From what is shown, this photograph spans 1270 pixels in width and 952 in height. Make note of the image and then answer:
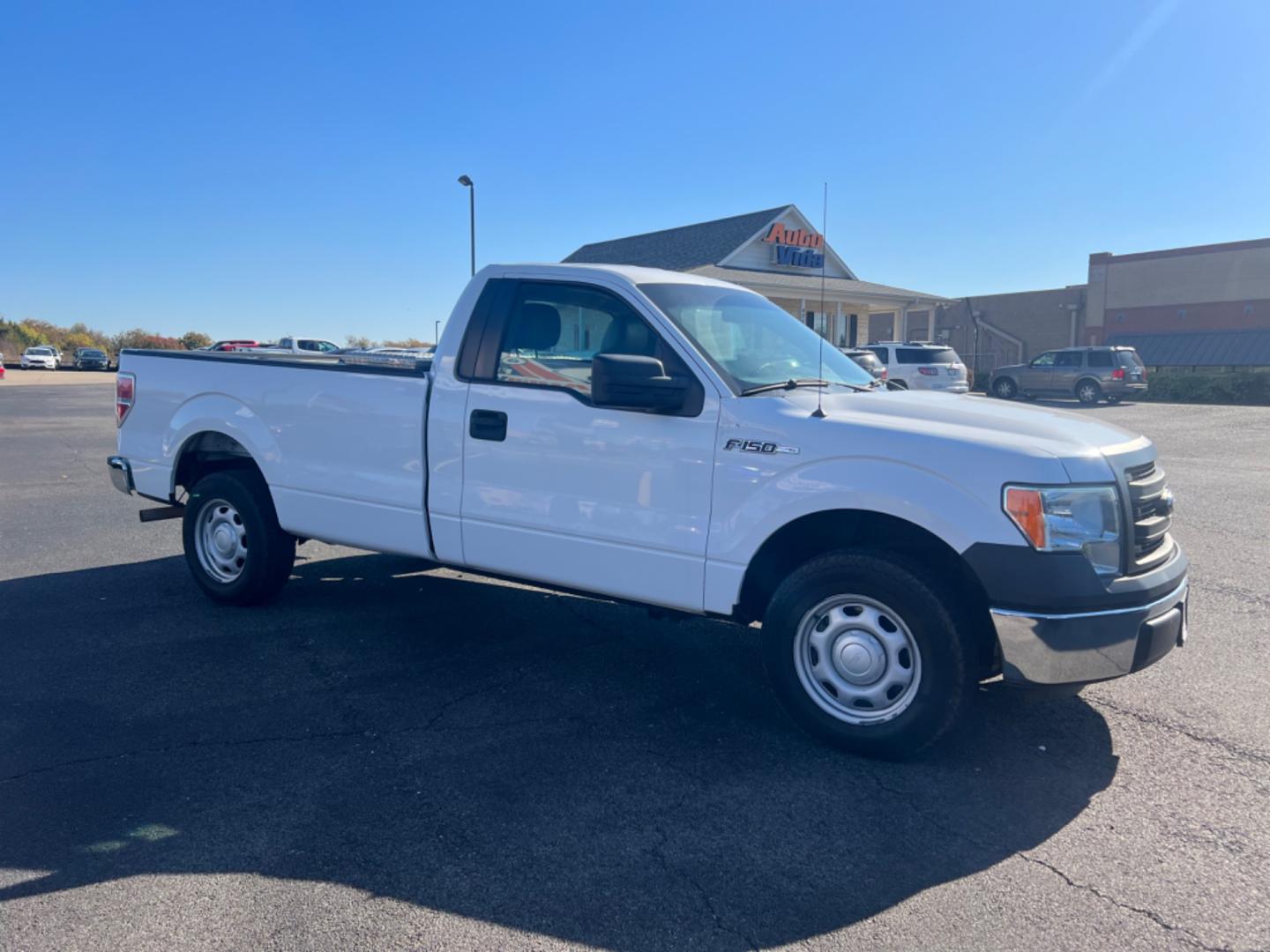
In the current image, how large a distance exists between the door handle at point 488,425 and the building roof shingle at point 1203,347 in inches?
1778

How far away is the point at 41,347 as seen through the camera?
2301 inches

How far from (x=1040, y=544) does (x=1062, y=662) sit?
46 cm

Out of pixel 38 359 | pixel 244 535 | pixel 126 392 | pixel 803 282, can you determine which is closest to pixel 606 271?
pixel 244 535

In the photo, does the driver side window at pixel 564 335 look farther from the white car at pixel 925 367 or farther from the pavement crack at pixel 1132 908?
the white car at pixel 925 367

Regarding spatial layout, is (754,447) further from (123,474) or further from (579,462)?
(123,474)

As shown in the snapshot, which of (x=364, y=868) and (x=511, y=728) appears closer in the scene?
(x=364, y=868)

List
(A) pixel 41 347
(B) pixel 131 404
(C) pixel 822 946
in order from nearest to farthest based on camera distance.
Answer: (C) pixel 822 946 < (B) pixel 131 404 < (A) pixel 41 347

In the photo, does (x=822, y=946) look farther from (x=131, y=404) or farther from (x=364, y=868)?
(x=131, y=404)

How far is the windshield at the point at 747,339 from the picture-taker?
4438mm

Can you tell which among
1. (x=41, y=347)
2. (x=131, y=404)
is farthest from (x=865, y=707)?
(x=41, y=347)

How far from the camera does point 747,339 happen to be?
472 centimetres

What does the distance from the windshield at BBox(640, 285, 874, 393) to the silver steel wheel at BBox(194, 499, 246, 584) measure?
319 cm

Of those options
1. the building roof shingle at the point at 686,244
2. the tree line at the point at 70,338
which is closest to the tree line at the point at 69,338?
the tree line at the point at 70,338

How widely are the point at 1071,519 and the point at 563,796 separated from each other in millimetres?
2220
